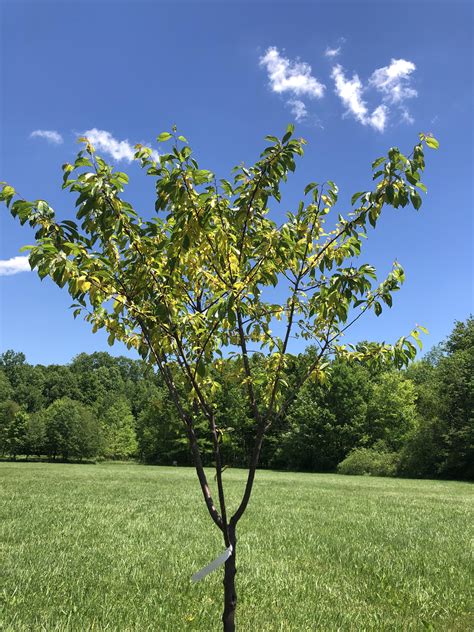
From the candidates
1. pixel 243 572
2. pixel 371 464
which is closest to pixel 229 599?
pixel 243 572

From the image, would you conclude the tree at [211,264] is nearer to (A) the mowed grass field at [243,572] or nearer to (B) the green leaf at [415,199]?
(B) the green leaf at [415,199]

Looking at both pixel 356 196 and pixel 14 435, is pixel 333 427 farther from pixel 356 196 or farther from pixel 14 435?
pixel 356 196

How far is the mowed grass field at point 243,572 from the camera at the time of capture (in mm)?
4523

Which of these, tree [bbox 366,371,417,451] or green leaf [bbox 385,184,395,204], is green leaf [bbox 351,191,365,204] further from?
tree [bbox 366,371,417,451]

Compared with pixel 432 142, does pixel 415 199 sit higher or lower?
lower

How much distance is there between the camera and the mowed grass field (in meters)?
4.52

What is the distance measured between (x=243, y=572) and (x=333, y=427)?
45.8m

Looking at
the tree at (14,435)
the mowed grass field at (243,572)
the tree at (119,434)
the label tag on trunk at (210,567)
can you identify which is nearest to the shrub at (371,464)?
the mowed grass field at (243,572)

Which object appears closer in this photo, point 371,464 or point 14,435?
point 371,464

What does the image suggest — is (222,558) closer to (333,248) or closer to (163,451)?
(333,248)

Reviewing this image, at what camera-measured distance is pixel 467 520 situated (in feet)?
39.3

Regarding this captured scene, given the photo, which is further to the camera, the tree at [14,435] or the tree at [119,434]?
the tree at [119,434]

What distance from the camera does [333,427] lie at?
5009cm

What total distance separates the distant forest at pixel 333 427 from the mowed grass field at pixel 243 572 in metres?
1.90
